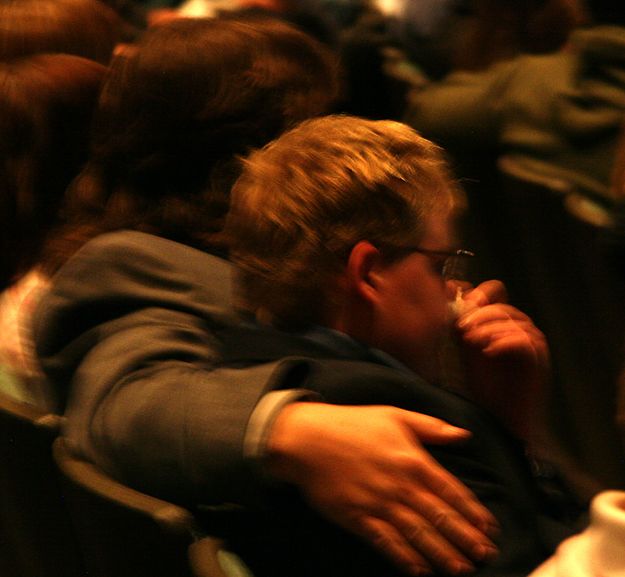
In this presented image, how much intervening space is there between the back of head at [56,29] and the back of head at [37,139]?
117mm

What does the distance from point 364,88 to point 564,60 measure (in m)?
1.06

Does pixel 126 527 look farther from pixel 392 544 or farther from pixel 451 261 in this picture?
pixel 451 261

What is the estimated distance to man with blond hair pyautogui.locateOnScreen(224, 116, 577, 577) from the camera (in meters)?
1.09

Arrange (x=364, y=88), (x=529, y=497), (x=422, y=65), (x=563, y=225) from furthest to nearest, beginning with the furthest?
1. (x=422, y=65)
2. (x=364, y=88)
3. (x=563, y=225)
4. (x=529, y=497)

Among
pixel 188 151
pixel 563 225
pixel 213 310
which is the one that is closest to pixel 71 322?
pixel 213 310

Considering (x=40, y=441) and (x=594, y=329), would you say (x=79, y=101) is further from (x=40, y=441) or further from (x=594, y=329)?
(x=594, y=329)

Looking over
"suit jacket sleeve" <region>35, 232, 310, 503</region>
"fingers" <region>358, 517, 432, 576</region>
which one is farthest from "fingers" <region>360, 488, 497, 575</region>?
"suit jacket sleeve" <region>35, 232, 310, 503</region>

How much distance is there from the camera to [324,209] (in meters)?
1.20

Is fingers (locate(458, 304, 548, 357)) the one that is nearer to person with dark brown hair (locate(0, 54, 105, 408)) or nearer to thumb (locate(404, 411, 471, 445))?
thumb (locate(404, 411, 471, 445))

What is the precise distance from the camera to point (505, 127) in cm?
276

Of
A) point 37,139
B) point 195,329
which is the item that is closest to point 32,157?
point 37,139

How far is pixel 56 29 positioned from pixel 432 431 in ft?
3.79

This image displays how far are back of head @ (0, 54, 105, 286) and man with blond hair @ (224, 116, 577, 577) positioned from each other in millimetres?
492

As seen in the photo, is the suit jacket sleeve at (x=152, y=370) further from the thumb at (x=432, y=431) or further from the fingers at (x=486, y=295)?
the fingers at (x=486, y=295)
